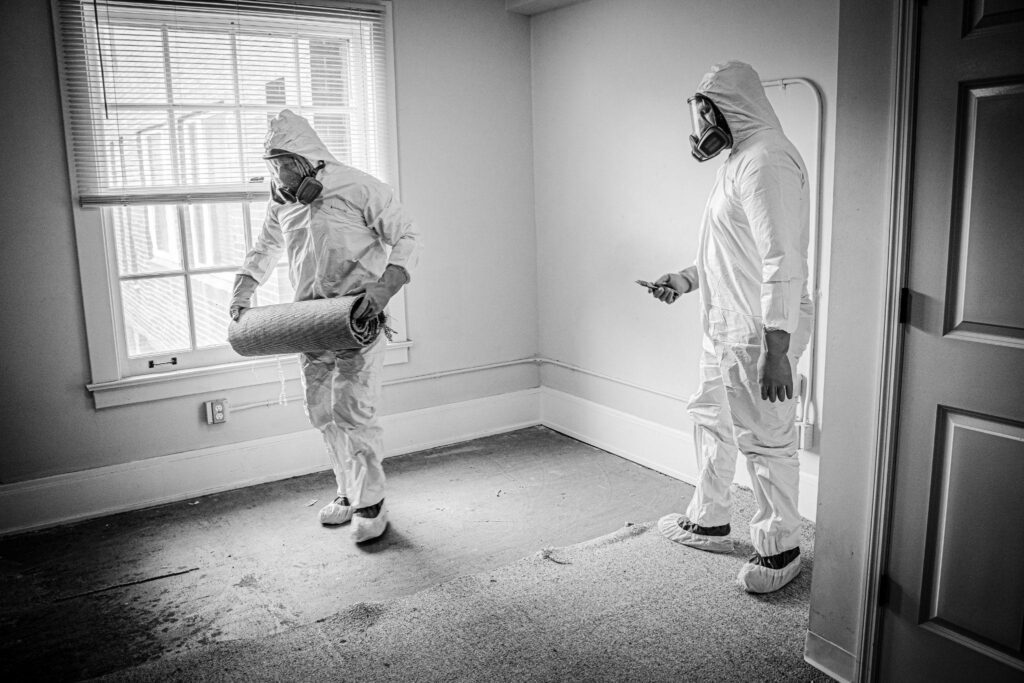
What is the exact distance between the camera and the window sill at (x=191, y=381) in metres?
3.53

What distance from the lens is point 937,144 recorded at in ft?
6.06

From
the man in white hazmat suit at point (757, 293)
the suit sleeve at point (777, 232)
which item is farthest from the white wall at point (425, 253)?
the suit sleeve at point (777, 232)

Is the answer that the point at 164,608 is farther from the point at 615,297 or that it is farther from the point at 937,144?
the point at 937,144

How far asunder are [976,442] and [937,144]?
67 centimetres

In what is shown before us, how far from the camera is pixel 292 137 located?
2.98 metres

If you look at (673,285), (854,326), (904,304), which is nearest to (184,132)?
(673,285)

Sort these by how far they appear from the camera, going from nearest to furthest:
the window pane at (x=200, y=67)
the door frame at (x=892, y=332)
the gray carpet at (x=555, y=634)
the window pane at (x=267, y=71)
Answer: the door frame at (x=892, y=332)
the gray carpet at (x=555, y=634)
the window pane at (x=200, y=67)
the window pane at (x=267, y=71)

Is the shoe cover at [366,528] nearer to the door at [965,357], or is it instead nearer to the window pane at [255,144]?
the window pane at [255,144]

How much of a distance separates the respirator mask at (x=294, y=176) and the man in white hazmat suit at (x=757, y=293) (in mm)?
1374

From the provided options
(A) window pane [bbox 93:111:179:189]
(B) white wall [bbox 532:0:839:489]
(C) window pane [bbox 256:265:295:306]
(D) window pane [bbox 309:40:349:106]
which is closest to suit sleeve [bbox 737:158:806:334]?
(B) white wall [bbox 532:0:839:489]

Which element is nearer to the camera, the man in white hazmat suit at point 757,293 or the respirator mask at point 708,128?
the man in white hazmat suit at point 757,293

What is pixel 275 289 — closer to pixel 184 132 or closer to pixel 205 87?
pixel 184 132

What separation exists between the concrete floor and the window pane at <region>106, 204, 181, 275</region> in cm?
107

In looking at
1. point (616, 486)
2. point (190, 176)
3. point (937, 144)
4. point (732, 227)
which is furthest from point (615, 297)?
point (937, 144)
